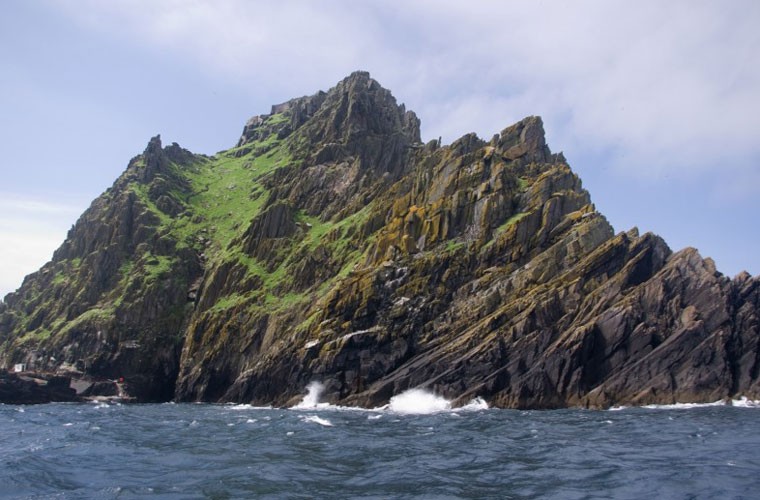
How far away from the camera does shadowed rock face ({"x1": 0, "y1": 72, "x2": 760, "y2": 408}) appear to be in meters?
53.8

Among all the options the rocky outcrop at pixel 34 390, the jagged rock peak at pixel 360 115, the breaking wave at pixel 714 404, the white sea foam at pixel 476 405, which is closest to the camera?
the breaking wave at pixel 714 404

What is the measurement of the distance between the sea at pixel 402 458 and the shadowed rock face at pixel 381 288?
11.1m

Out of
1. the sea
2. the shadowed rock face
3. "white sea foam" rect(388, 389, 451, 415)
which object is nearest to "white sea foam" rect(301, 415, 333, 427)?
the sea

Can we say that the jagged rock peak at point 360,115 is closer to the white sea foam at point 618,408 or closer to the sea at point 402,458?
the white sea foam at point 618,408

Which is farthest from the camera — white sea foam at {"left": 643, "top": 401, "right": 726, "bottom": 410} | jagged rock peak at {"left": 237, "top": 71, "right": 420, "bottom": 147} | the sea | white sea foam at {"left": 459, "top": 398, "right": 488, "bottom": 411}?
jagged rock peak at {"left": 237, "top": 71, "right": 420, "bottom": 147}

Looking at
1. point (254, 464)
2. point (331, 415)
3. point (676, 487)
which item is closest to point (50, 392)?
point (331, 415)

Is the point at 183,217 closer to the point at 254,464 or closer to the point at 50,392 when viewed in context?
the point at 50,392

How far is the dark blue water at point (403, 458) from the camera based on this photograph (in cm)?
2069

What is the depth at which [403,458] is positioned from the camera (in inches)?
1054

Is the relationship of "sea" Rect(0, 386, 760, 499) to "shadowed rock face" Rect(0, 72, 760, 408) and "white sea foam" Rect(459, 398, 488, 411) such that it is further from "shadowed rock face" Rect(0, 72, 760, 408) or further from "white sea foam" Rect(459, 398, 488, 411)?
"shadowed rock face" Rect(0, 72, 760, 408)

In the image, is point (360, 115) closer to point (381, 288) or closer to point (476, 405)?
point (381, 288)

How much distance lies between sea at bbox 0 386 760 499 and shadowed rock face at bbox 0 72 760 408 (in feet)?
36.5

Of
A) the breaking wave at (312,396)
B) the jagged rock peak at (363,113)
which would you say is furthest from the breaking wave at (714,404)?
the jagged rock peak at (363,113)

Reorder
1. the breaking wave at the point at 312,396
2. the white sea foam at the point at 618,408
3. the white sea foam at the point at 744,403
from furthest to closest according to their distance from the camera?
the breaking wave at the point at 312,396 → the white sea foam at the point at 618,408 → the white sea foam at the point at 744,403
